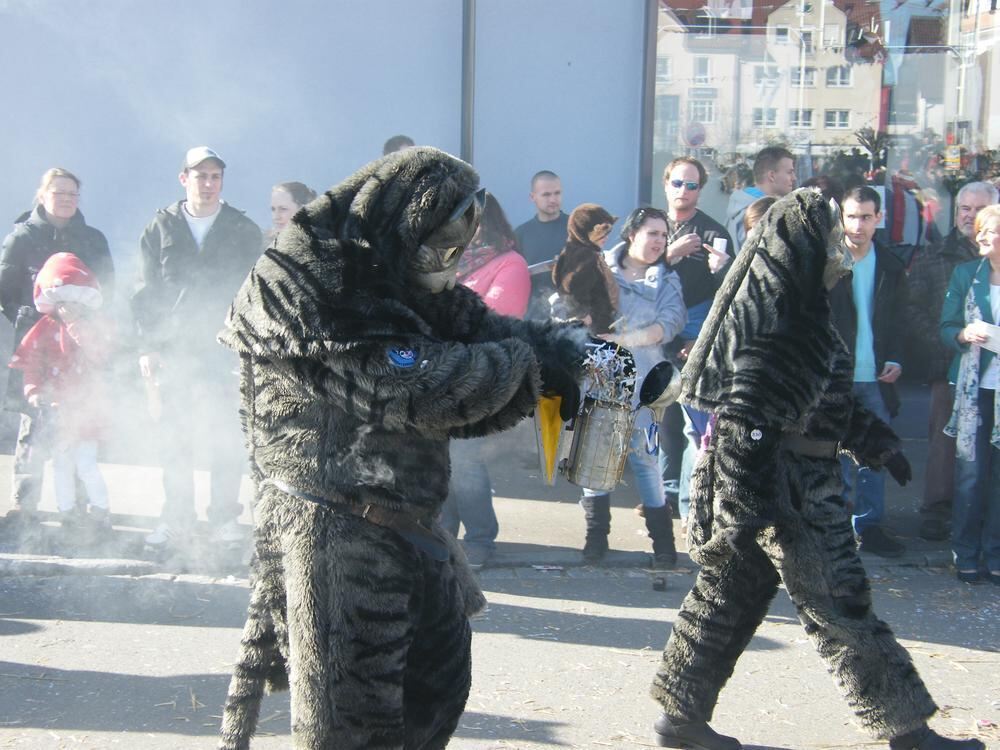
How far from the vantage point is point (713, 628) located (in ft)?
13.1

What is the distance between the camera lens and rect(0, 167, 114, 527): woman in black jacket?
22.1ft

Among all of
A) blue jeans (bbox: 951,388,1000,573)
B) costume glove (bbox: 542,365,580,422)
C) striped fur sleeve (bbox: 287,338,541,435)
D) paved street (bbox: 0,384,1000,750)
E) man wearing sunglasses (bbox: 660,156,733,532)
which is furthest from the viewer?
man wearing sunglasses (bbox: 660,156,733,532)

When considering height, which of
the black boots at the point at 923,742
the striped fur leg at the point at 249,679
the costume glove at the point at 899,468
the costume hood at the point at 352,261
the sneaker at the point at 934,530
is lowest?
the sneaker at the point at 934,530

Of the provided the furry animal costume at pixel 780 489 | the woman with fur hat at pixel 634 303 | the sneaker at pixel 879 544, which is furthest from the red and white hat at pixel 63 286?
the sneaker at pixel 879 544

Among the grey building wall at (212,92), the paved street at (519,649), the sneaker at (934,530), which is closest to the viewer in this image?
the paved street at (519,649)

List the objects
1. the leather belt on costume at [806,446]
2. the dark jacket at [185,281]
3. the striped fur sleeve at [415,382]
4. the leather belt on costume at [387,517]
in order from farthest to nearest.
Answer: the dark jacket at [185,281] < the leather belt on costume at [806,446] < the leather belt on costume at [387,517] < the striped fur sleeve at [415,382]

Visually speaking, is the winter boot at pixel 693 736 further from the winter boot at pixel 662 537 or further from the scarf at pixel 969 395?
the scarf at pixel 969 395

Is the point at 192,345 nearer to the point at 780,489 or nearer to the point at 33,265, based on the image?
Answer: the point at 33,265

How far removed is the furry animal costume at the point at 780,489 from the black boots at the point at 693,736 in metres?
0.03

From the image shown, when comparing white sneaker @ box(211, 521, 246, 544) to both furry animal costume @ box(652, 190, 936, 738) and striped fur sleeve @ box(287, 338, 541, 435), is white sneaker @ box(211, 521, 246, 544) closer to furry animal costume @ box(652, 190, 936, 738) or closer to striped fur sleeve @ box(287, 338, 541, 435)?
furry animal costume @ box(652, 190, 936, 738)

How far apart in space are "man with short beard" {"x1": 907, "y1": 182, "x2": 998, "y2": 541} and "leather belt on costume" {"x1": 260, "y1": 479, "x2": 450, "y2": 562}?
475cm

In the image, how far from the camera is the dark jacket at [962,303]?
625 centimetres

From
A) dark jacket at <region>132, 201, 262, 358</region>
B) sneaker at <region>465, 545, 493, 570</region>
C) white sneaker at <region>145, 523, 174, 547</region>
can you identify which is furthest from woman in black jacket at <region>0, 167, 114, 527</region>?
sneaker at <region>465, 545, 493, 570</region>

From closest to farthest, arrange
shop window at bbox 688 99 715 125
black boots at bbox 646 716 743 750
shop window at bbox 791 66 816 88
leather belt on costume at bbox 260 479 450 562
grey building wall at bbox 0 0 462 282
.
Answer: leather belt on costume at bbox 260 479 450 562
black boots at bbox 646 716 743 750
grey building wall at bbox 0 0 462 282
shop window at bbox 688 99 715 125
shop window at bbox 791 66 816 88
